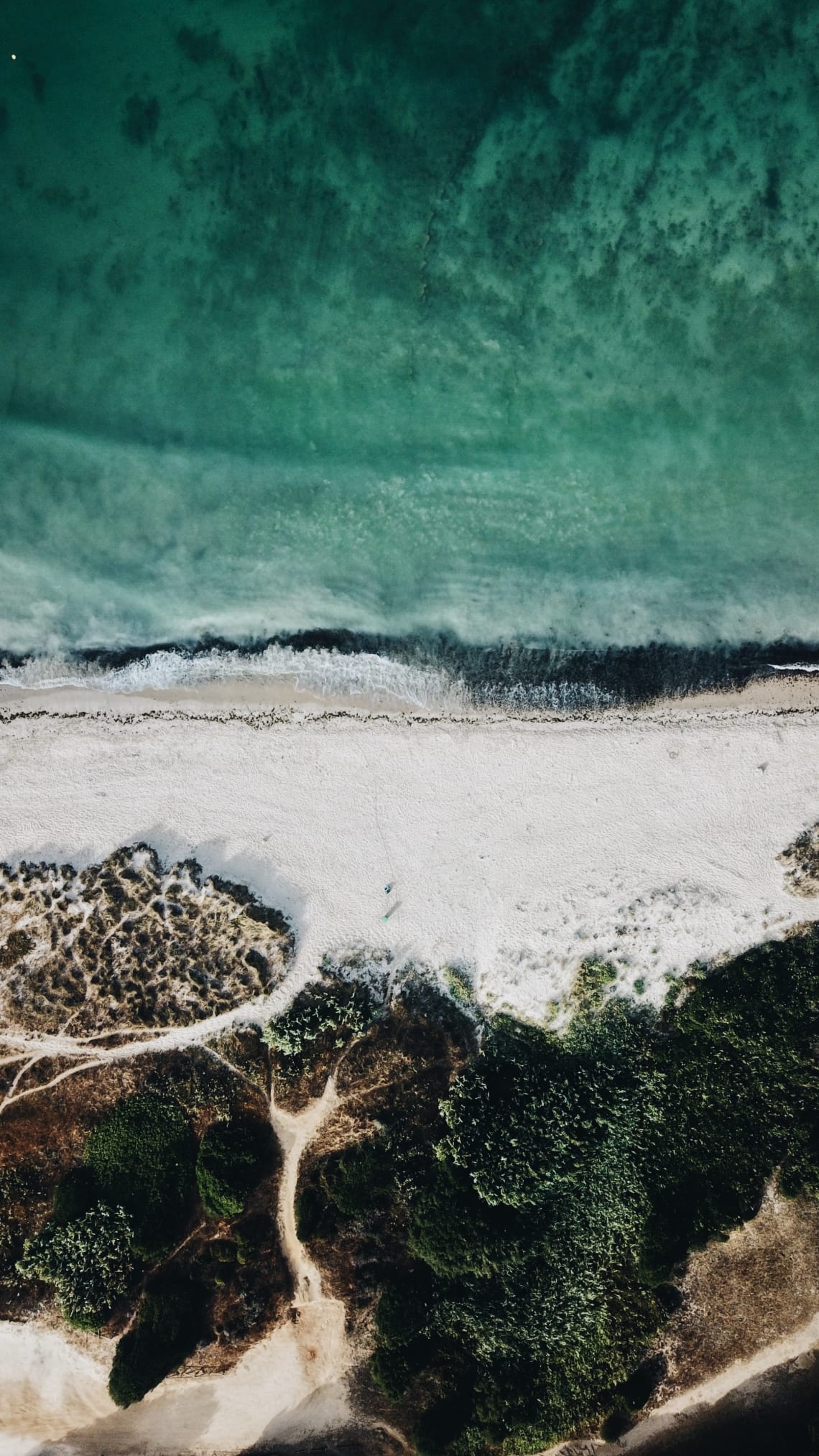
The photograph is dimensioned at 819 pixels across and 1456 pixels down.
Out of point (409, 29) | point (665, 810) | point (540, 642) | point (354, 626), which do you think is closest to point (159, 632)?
point (354, 626)

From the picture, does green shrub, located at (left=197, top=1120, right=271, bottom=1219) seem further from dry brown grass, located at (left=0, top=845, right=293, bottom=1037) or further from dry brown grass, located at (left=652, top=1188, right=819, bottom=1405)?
dry brown grass, located at (left=652, top=1188, right=819, bottom=1405)

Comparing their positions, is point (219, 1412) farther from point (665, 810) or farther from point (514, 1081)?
point (665, 810)

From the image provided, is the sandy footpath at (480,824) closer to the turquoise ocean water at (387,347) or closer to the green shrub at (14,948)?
the green shrub at (14,948)

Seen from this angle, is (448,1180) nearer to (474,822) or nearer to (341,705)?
(474,822)

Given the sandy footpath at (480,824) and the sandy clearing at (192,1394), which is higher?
the sandy footpath at (480,824)

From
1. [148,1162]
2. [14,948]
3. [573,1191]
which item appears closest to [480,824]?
[573,1191]

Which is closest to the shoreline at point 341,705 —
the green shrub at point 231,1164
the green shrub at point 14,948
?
the green shrub at point 14,948
